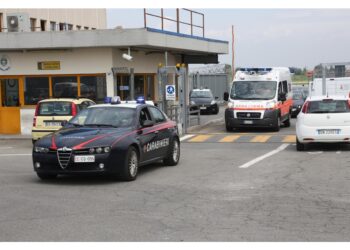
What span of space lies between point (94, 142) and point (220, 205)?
311 centimetres

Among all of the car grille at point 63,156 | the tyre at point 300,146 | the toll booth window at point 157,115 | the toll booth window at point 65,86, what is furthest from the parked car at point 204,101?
the car grille at point 63,156

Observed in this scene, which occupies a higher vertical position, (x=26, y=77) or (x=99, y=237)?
(x=26, y=77)

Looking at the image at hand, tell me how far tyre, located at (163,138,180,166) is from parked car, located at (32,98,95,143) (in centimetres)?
500

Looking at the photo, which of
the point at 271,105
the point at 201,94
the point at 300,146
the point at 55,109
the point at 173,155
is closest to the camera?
the point at 173,155

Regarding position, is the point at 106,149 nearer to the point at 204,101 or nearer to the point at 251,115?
the point at 251,115

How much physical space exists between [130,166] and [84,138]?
1.00m

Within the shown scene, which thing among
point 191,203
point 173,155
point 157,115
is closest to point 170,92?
point 173,155

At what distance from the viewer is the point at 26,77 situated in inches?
909

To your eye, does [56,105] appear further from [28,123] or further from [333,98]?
[333,98]

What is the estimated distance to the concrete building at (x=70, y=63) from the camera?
70.4 ft

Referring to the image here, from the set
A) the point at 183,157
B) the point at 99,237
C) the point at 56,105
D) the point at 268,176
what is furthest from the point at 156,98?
the point at 99,237

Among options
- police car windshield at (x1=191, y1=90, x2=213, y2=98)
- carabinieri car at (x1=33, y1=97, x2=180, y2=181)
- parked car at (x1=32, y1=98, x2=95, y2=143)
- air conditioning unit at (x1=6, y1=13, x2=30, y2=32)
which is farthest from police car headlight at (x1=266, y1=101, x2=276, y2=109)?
police car windshield at (x1=191, y1=90, x2=213, y2=98)

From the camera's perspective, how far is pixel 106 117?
→ 12219 millimetres

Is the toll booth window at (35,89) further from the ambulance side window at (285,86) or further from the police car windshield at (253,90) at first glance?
the ambulance side window at (285,86)
